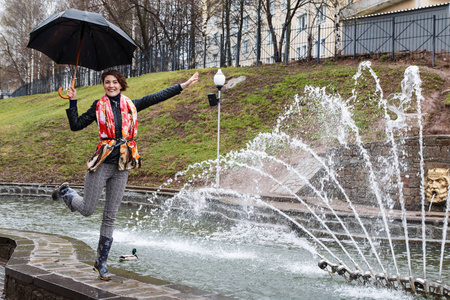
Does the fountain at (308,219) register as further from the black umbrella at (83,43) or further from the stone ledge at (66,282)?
the black umbrella at (83,43)

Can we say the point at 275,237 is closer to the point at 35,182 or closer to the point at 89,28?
the point at 89,28

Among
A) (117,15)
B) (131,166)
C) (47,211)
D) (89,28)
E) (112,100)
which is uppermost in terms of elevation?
(117,15)

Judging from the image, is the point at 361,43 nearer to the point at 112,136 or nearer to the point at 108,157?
the point at 112,136

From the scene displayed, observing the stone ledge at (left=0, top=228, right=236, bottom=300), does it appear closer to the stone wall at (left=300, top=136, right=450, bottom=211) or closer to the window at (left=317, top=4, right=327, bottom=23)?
the stone wall at (left=300, top=136, right=450, bottom=211)

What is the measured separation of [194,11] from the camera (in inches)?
1369

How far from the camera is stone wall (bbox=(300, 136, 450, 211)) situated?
39.0 ft

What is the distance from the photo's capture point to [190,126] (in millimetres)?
21812

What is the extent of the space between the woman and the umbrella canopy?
930 millimetres

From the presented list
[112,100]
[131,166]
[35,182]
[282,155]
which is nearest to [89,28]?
[112,100]

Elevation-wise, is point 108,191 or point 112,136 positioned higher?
point 112,136

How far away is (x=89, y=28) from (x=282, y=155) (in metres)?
12.0

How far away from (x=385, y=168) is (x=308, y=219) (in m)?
3.78

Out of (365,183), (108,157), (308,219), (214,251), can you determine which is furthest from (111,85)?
(365,183)

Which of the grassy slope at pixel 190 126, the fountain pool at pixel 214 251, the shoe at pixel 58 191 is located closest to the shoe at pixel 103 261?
the shoe at pixel 58 191
